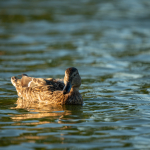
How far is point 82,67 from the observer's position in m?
14.1

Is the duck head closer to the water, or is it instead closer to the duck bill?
the duck bill

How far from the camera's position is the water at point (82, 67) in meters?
7.04

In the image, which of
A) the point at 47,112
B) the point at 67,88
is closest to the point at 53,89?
the point at 67,88

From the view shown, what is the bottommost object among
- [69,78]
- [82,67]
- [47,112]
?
[47,112]

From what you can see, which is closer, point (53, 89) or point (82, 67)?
point (53, 89)

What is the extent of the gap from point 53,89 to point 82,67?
4163mm

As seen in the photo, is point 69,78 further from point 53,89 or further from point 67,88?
point 53,89

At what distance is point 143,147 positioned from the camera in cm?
645

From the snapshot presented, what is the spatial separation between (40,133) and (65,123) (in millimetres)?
890

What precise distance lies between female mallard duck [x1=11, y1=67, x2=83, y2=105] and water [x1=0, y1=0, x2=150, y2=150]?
0.27m

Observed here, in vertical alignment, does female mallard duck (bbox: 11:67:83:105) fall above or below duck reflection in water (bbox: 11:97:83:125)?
above

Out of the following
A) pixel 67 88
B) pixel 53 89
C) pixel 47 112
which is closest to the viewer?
pixel 47 112

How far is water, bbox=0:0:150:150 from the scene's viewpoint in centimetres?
704

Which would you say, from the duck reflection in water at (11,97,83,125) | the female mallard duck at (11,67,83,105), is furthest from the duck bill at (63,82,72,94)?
the duck reflection in water at (11,97,83,125)
